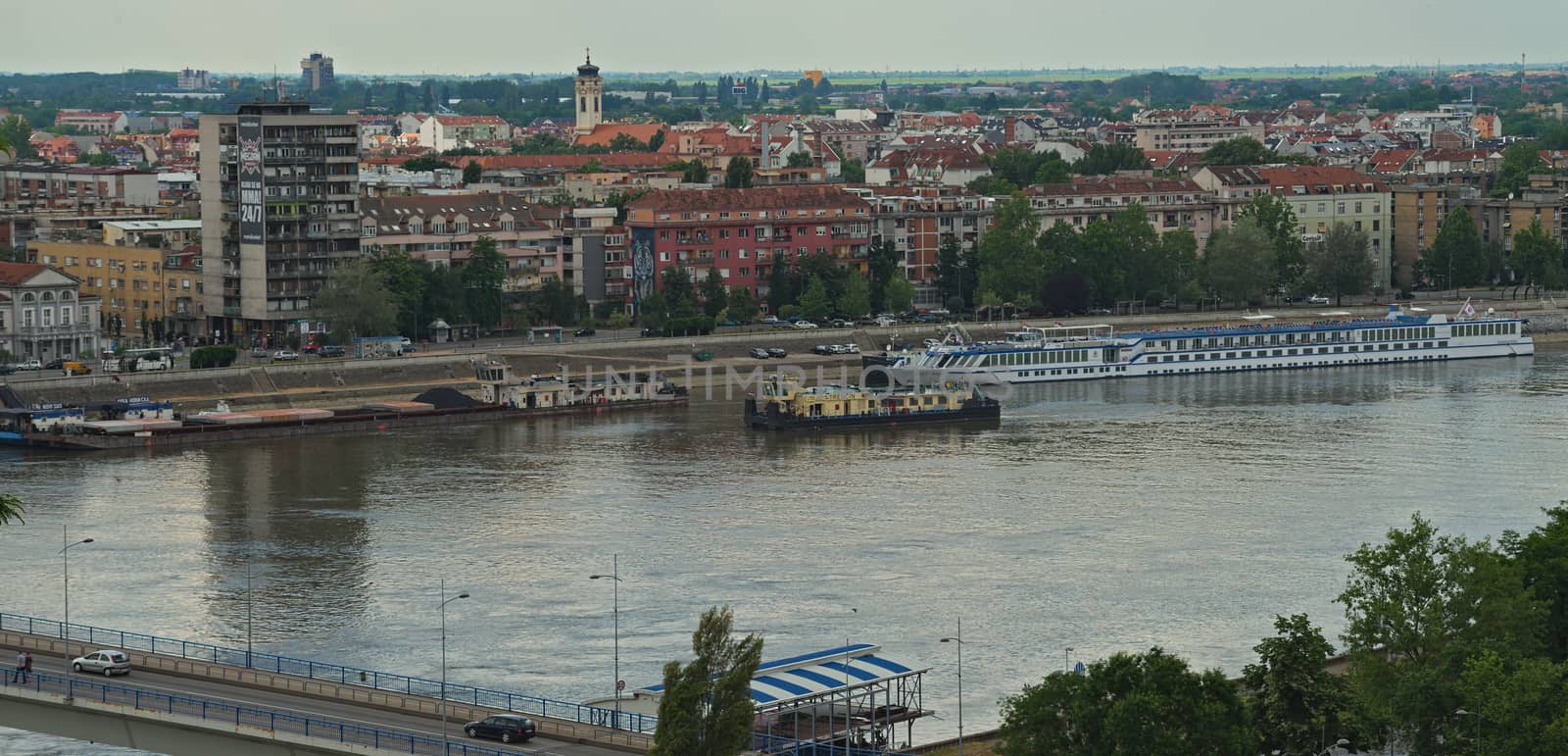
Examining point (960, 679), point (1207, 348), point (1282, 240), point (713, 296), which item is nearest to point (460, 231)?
point (713, 296)

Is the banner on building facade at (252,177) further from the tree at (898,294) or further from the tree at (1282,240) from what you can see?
the tree at (1282,240)

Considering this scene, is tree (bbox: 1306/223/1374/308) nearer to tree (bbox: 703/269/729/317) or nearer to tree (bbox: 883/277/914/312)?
A: tree (bbox: 883/277/914/312)

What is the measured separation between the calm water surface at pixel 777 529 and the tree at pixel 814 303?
1163cm

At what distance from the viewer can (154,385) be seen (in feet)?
145

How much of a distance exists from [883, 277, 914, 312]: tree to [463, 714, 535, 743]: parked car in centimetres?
3866

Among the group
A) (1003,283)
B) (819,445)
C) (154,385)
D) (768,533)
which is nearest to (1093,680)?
(768,533)

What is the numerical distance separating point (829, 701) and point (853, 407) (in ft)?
77.0

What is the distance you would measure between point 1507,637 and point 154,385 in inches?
1127

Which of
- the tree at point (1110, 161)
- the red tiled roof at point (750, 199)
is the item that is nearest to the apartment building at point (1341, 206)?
the tree at point (1110, 161)

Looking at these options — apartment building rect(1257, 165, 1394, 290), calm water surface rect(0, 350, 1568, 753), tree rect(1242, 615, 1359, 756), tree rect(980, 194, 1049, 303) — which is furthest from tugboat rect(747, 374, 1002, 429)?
apartment building rect(1257, 165, 1394, 290)

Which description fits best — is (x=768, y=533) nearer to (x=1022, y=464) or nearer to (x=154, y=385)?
(x=1022, y=464)

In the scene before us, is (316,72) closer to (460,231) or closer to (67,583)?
(460,231)

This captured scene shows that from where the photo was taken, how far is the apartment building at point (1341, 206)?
66188 mm

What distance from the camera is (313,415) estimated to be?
42.5m
